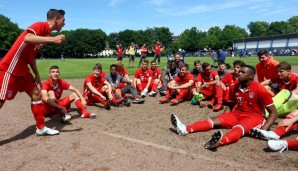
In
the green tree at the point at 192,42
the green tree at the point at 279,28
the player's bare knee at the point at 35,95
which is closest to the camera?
the player's bare knee at the point at 35,95

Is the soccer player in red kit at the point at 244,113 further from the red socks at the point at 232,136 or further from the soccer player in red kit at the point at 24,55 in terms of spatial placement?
the soccer player in red kit at the point at 24,55

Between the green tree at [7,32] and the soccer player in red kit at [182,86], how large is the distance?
3295 inches

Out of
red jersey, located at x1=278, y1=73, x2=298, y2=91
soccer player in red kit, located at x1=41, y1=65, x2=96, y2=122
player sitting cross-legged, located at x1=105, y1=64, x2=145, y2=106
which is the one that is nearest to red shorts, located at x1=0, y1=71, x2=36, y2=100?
soccer player in red kit, located at x1=41, y1=65, x2=96, y2=122

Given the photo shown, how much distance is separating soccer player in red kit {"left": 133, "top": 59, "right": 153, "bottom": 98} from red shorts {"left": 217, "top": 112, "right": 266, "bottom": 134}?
490 cm

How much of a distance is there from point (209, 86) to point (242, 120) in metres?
3.28

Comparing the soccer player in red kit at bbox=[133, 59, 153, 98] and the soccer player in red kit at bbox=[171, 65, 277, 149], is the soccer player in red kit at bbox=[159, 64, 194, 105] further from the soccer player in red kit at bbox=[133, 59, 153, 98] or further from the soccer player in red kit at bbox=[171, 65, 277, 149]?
the soccer player in red kit at bbox=[171, 65, 277, 149]

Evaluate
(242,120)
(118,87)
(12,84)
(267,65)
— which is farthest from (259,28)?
(12,84)

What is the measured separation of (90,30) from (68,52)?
14032mm

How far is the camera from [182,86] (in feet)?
27.8

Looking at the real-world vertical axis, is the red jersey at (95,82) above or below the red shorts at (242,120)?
above

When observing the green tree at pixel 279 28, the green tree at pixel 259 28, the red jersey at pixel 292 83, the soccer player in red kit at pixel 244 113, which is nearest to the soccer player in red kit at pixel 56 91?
the soccer player in red kit at pixel 244 113

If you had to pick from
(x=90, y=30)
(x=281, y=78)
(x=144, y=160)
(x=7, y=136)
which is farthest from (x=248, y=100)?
(x=90, y=30)

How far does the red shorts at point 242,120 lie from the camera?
5.13 m

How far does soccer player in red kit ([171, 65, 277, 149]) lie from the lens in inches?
200
